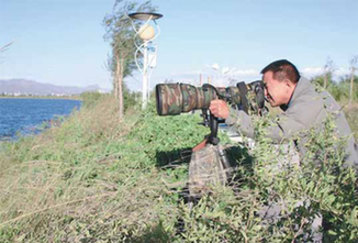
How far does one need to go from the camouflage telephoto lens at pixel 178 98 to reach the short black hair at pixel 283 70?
1.55 feet

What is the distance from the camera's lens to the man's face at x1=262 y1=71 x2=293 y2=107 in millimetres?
2971

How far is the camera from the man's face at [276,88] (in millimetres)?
2971

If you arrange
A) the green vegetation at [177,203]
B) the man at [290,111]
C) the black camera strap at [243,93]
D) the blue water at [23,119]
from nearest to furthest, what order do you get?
the green vegetation at [177,203], the man at [290,111], the black camera strap at [243,93], the blue water at [23,119]

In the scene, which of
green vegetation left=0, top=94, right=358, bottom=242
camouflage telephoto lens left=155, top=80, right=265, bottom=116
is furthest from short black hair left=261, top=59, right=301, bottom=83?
green vegetation left=0, top=94, right=358, bottom=242

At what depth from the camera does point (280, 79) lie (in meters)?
2.97

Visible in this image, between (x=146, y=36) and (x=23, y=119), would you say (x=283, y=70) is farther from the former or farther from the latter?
(x=23, y=119)

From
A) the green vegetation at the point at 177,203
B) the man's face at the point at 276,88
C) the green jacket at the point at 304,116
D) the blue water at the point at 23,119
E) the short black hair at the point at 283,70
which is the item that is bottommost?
the blue water at the point at 23,119

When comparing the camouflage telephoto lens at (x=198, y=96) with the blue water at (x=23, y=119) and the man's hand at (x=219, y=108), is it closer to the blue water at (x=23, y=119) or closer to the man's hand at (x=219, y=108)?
the man's hand at (x=219, y=108)

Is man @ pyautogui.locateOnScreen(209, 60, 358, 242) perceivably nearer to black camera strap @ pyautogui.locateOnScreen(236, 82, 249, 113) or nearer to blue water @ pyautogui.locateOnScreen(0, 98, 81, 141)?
black camera strap @ pyautogui.locateOnScreen(236, 82, 249, 113)

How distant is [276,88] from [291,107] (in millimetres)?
251

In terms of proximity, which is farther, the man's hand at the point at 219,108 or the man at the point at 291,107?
the man's hand at the point at 219,108

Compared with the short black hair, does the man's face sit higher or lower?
lower

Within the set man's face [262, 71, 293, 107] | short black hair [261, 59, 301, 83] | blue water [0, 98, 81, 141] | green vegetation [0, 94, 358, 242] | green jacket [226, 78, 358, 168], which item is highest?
short black hair [261, 59, 301, 83]

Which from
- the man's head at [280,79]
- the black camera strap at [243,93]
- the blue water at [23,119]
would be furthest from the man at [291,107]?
the blue water at [23,119]
